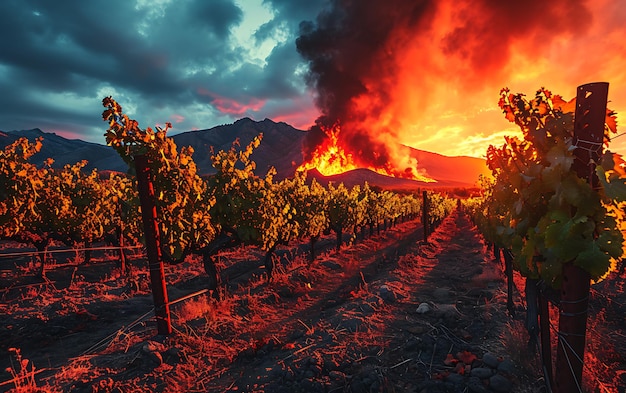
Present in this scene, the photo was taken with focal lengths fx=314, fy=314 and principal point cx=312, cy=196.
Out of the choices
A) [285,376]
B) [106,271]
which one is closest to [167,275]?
[106,271]

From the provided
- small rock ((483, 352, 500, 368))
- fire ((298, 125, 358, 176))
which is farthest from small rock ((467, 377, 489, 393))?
fire ((298, 125, 358, 176))

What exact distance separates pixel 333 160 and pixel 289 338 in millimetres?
126079

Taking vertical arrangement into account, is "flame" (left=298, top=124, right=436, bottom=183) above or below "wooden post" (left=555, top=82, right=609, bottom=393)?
above

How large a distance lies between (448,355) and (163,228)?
23.5ft

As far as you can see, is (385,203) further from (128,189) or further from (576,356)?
(576,356)

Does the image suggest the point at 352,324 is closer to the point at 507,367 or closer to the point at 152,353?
the point at 507,367

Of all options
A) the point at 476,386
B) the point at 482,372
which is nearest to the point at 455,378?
the point at 476,386

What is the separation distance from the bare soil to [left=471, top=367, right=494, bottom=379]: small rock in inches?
0.7

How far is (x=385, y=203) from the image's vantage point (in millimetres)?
29953

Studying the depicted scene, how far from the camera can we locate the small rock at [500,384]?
4601 mm

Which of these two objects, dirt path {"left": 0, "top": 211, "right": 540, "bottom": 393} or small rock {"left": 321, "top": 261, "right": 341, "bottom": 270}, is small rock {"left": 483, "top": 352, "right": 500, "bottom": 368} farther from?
small rock {"left": 321, "top": 261, "right": 341, "bottom": 270}

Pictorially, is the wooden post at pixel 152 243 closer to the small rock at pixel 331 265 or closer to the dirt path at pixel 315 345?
the dirt path at pixel 315 345

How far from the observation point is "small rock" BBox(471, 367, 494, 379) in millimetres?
4912

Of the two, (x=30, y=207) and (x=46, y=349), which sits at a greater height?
(x=30, y=207)
